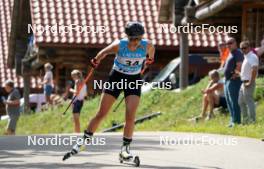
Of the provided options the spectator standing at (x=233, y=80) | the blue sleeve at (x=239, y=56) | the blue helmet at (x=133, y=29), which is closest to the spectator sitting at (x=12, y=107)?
the spectator standing at (x=233, y=80)

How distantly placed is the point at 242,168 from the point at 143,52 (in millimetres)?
1786

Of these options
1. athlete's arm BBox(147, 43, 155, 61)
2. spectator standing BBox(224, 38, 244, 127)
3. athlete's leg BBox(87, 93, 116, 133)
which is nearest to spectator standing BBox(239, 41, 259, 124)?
spectator standing BBox(224, 38, 244, 127)

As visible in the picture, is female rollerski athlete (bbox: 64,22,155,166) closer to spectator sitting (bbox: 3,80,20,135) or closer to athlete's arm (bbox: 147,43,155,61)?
athlete's arm (bbox: 147,43,155,61)

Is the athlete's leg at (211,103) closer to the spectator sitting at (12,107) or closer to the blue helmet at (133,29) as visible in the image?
the spectator sitting at (12,107)

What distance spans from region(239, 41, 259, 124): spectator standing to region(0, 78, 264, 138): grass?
287 mm

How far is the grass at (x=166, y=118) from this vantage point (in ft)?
51.9

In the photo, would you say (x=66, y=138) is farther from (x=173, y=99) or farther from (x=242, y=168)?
(x=173, y=99)

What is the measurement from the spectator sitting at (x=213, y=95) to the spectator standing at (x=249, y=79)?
85.4 inches

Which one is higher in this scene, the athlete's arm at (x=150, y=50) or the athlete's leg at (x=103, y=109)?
the athlete's arm at (x=150, y=50)

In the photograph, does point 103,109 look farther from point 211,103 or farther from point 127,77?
point 211,103

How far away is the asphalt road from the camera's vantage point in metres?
9.93

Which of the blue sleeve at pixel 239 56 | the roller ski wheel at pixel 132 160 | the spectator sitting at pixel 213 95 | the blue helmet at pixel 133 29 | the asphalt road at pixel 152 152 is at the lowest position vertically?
the asphalt road at pixel 152 152

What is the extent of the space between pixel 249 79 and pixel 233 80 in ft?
1.87

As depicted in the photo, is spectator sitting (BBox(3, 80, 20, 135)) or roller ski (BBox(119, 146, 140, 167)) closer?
roller ski (BBox(119, 146, 140, 167))
